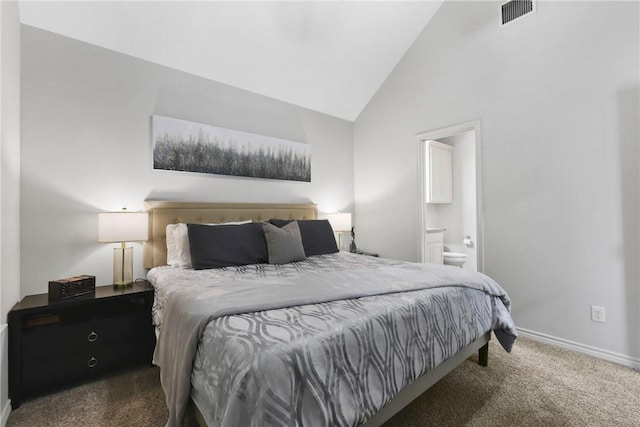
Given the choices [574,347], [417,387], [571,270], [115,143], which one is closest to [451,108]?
[571,270]

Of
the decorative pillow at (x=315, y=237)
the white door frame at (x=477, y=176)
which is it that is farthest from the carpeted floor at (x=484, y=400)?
the decorative pillow at (x=315, y=237)

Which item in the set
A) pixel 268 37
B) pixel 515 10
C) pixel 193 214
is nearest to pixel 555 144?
pixel 515 10

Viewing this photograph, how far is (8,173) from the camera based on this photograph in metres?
1.87

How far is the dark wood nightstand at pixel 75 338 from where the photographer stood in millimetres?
1823

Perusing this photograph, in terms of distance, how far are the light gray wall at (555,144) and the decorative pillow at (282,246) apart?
1889mm

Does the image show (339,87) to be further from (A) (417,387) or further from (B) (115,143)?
(A) (417,387)

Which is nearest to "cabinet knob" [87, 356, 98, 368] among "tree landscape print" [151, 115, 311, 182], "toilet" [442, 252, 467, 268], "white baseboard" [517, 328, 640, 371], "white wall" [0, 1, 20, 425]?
"white wall" [0, 1, 20, 425]

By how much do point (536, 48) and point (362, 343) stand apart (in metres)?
3.06

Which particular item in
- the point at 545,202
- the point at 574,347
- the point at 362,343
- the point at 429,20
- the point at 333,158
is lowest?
the point at 574,347

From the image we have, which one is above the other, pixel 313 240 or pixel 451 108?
pixel 451 108

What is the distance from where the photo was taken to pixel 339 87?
12.8 ft

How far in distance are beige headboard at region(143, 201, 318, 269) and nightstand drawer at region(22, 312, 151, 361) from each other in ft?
1.90

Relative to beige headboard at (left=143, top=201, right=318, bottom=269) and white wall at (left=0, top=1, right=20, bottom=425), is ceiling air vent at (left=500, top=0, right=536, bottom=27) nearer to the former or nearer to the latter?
beige headboard at (left=143, top=201, right=318, bottom=269)

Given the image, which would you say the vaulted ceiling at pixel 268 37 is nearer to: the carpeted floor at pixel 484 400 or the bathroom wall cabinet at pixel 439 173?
the bathroom wall cabinet at pixel 439 173
